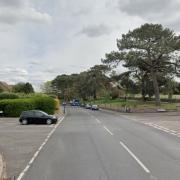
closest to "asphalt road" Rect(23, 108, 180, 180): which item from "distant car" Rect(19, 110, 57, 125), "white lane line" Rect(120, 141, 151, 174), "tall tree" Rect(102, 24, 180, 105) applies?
"white lane line" Rect(120, 141, 151, 174)

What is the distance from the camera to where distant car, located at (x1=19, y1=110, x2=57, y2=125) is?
39844mm

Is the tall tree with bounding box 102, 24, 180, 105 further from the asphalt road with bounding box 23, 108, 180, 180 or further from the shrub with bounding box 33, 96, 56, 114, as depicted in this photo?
the asphalt road with bounding box 23, 108, 180, 180

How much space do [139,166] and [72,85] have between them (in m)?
160

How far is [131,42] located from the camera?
231ft

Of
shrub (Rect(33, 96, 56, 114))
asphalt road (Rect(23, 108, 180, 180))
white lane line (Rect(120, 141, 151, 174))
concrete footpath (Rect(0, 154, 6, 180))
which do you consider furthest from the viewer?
shrub (Rect(33, 96, 56, 114))

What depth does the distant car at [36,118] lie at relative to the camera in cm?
3984

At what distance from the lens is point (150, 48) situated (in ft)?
229

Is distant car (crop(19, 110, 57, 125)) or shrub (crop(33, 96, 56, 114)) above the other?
shrub (crop(33, 96, 56, 114))

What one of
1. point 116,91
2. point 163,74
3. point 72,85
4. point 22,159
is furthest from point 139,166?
point 72,85

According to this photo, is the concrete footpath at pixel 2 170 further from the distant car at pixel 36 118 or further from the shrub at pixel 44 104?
the shrub at pixel 44 104

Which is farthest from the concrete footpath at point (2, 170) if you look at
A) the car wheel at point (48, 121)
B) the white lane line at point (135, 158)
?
the car wheel at point (48, 121)

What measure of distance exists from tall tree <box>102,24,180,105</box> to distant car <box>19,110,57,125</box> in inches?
1253

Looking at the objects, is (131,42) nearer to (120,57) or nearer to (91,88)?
(120,57)

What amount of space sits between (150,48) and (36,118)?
34.7 meters
